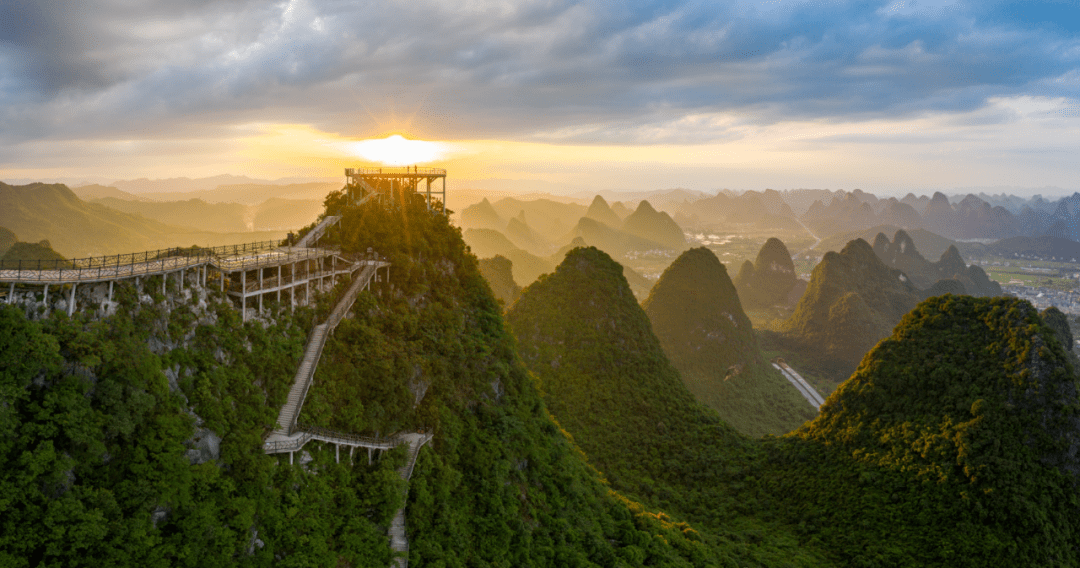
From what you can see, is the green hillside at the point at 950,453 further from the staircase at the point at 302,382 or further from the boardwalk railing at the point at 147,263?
the boardwalk railing at the point at 147,263

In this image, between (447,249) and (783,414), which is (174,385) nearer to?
(447,249)

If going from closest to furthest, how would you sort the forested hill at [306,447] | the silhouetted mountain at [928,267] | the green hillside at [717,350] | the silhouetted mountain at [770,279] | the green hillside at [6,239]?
the forested hill at [306,447]
the green hillside at [717,350]
the green hillside at [6,239]
the silhouetted mountain at [928,267]
the silhouetted mountain at [770,279]

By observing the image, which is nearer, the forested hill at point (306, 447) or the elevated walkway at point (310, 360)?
the forested hill at point (306, 447)

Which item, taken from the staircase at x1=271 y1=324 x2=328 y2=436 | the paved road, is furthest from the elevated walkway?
the paved road

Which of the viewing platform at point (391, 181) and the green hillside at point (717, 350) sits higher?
the viewing platform at point (391, 181)

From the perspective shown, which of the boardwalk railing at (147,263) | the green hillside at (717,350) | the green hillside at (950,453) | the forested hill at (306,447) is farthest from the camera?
the green hillside at (717,350)

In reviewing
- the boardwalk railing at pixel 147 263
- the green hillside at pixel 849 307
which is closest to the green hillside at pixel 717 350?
the green hillside at pixel 849 307

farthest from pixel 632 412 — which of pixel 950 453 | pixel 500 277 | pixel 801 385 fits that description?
pixel 500 277
